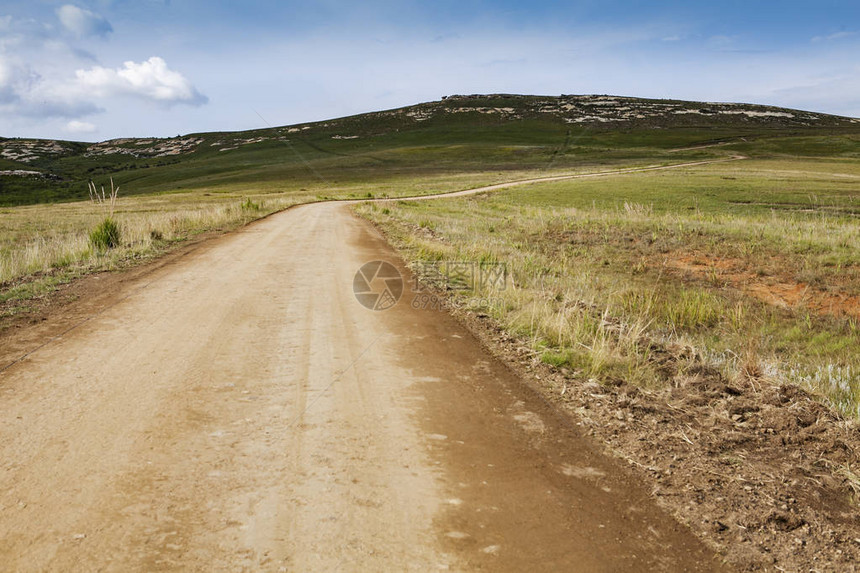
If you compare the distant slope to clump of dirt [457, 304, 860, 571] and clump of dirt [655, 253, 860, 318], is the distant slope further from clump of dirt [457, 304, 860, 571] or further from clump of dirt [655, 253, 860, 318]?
clump of dirt [457, 304, 860, 571]

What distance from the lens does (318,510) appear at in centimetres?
356

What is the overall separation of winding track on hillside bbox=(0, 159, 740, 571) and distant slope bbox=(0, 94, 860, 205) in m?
72.2

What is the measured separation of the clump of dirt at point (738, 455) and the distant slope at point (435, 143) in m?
72.3

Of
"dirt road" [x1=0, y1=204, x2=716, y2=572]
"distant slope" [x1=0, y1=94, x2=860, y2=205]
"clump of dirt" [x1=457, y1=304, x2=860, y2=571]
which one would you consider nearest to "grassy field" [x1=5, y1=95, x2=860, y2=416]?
"clump of dirt" [x1=457, y1=304, x2=860, y2=571]

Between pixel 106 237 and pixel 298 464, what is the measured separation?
47.1 ft

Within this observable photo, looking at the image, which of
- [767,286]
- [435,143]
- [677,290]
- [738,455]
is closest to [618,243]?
[677,290]

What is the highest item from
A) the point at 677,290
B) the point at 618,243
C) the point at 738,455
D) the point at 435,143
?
the point at 435,143

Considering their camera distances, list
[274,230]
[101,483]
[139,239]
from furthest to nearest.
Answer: [274,230], [139,239], [101,483]

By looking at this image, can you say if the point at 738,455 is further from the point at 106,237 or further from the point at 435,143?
the point at 435,143

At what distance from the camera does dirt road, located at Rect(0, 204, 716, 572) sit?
3.23 m

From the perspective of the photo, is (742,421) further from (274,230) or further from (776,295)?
(274,230)

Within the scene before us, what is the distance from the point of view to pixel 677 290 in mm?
14547

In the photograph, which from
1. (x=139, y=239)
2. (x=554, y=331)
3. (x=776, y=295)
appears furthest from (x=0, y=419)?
(x=776, y=295)

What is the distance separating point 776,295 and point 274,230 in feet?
53.4
